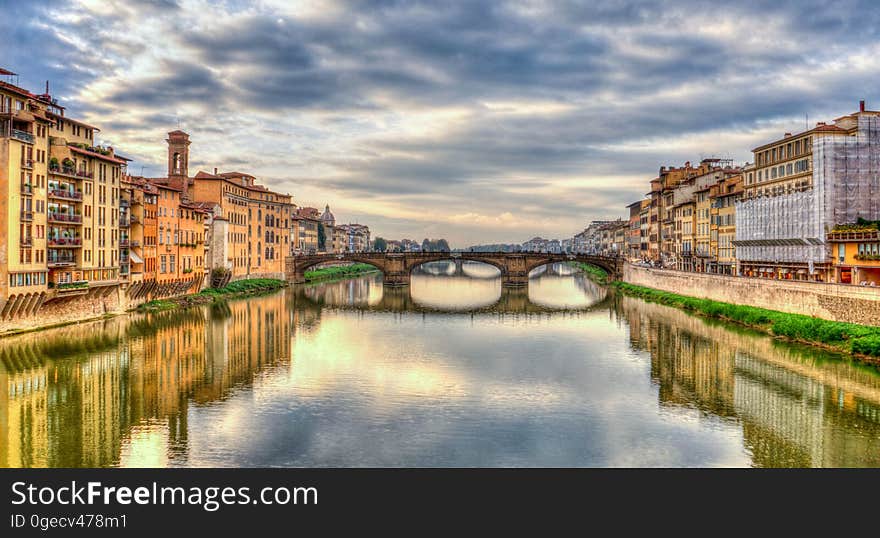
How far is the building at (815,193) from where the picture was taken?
50125mm

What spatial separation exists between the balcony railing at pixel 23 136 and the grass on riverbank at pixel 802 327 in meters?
46.4

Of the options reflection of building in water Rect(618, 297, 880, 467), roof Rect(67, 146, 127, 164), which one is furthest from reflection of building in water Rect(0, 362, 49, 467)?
reflection of building in water Rect(618, 297, 880, 467)

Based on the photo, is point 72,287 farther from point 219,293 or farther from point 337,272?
point 337,272

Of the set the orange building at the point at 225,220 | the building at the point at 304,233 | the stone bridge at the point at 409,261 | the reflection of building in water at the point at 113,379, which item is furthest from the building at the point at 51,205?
the building at the point at 304,233

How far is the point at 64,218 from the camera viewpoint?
43.7m

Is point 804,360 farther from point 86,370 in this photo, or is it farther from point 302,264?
point 302,264

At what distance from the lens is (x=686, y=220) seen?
8306 centimetres

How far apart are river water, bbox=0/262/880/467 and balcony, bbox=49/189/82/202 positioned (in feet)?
28.4

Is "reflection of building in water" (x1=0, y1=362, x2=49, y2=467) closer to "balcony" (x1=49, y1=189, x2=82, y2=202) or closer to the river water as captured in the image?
the river water

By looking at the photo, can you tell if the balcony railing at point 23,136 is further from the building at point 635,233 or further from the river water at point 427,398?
the building at point 635,233

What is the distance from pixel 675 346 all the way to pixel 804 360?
8.10 meters

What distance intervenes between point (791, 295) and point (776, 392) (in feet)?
63.3
